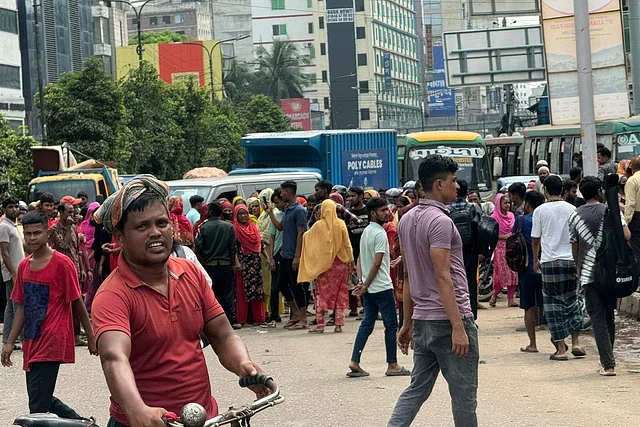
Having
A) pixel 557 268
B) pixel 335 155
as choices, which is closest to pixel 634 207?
pixel 557 268

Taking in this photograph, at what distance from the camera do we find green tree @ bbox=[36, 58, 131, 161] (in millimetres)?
42188

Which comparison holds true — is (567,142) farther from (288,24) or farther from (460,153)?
(288,24)

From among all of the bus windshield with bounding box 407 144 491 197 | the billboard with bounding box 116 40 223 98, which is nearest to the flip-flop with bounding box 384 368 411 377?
the bus windshield with bounding box 407 144 491 197

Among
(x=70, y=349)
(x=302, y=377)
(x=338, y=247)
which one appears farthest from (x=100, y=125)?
(x=70, y=349)

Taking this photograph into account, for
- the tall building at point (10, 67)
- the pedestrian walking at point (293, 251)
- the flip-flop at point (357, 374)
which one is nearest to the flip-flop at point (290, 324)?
the pedestrian walking at point (293, 251)

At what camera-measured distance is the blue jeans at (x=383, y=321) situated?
10.9m

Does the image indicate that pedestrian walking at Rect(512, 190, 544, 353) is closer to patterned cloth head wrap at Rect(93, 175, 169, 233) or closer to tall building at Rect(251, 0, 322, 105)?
patterned cloth head wrap at Rect(93, 175, 169, 233)

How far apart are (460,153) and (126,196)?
3038cm

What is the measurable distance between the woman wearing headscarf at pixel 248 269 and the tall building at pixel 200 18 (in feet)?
452

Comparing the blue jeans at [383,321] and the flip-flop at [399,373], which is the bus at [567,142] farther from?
the flip-flop at [399,373]

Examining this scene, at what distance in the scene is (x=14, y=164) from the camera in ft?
114

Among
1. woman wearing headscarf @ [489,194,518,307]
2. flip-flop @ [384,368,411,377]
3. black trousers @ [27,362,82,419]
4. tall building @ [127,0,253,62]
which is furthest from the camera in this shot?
tall building @ [127,0,253,62]

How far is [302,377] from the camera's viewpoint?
11359mm

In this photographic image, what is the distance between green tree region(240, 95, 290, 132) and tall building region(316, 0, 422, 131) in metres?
39.0
